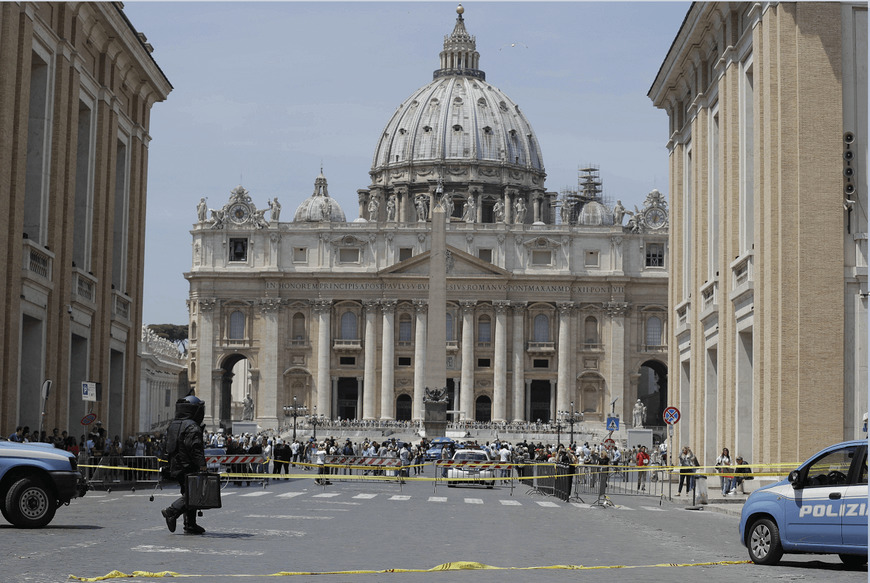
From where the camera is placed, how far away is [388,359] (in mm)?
121125

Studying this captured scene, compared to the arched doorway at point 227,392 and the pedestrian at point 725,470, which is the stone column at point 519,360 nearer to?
the arched doorway at point 227,392

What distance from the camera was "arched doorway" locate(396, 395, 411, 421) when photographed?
126m

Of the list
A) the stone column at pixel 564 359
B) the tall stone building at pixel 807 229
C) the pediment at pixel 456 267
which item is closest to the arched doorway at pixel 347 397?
the pediment at pixel 456 267

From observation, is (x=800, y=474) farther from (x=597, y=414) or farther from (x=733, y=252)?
(x=597, y=414)

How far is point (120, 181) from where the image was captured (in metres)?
46.1

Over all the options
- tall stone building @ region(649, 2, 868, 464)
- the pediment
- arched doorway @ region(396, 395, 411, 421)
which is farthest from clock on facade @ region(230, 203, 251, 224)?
tall stone building @ region(649, 2, 868, 464)

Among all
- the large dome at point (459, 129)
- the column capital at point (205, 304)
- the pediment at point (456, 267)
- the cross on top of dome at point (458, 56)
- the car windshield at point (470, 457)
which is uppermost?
the cross on top of dome at point (458, 56)

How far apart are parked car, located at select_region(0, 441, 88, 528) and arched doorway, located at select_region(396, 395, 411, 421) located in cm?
10745

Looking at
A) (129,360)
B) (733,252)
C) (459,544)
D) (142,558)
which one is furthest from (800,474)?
(129,360)

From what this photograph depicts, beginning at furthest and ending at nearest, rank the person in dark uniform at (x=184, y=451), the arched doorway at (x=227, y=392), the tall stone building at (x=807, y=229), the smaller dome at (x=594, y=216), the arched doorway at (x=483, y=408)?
the smaller dome at (x=594, y=216) < the arched doorway at (x=483, y=408) < the arched doorway at (x=227, y=392) < the tall stone building at (x=807, y=229) < the person in dark uniform at (x=184, y=451)

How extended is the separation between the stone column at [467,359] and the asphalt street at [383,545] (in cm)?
9202

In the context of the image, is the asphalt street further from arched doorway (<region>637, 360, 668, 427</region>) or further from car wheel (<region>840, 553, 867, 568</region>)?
arched doorway (<region>637, 360, 668, 427</region>)

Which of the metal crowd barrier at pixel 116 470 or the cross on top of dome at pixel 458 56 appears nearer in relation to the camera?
the metal crowd barrier at pixel 116 470

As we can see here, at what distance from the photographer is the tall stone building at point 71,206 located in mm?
32094
